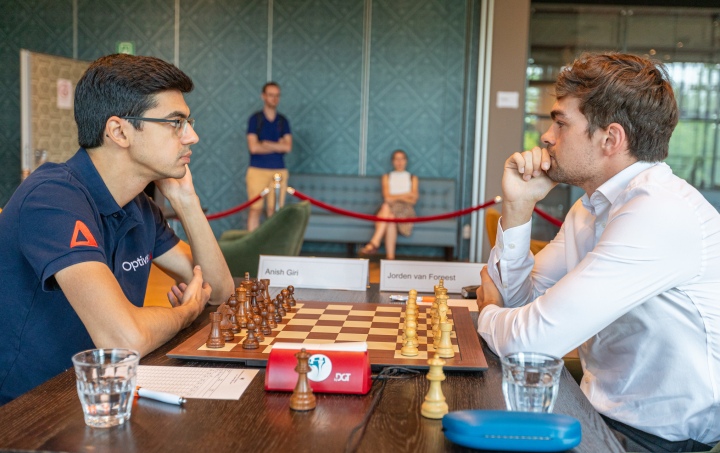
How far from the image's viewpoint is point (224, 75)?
8.88m

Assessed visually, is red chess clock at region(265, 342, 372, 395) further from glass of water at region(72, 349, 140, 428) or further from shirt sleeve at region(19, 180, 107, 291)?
shirt sleeve at region(19, 180, 107, 291)

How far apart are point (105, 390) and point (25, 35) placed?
882 centimetres

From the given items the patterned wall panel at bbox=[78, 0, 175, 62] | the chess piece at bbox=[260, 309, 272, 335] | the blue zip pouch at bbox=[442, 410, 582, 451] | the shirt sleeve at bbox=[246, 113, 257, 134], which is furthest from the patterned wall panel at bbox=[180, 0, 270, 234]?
the blue zip pouch at bbox=[442, 410, 582, 451]

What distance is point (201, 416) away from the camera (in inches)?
49.3

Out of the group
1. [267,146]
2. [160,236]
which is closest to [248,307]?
[160,236]

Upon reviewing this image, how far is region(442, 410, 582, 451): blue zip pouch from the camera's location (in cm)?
110

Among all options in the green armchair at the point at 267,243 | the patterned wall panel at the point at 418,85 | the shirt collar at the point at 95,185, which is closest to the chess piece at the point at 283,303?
the shirt collar at the point at 95,185

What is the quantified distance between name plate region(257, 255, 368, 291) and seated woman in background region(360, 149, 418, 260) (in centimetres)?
554

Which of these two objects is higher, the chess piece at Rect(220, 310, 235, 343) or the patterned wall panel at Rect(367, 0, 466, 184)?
the patterned wall panel at Rect(367, 0, 466, 184)

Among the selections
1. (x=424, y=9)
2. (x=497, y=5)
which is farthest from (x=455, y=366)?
(x=424, y=9)

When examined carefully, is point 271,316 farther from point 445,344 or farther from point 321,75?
point 321,75

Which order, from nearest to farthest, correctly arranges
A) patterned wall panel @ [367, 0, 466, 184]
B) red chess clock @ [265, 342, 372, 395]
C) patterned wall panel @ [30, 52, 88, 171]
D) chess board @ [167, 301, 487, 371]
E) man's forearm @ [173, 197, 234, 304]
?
red chess clock @ [265, 342, 372, 395] < chess board @ [167, 301, 487, 371] < man's forearm @ [173, 197, 234, 304] < patterned wall panel @ [30, 52, 88, 171] < patterned wall panel @ [367, 0, 466, 184]

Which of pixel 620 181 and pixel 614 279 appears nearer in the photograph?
pixel 614 279

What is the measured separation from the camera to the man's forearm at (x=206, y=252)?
2.31 m
